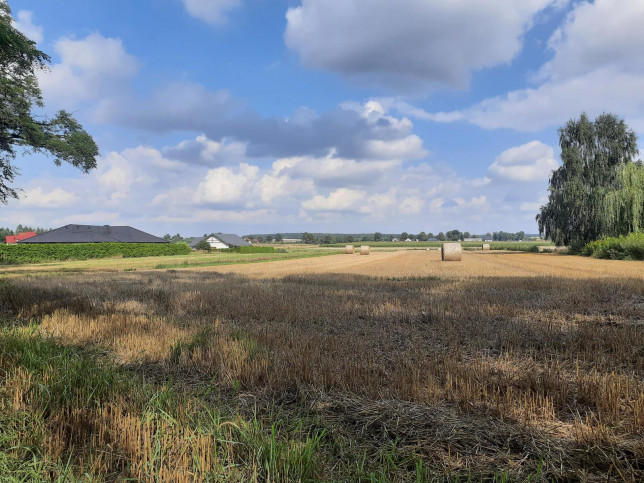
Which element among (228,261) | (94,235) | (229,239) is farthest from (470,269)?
(229,239)

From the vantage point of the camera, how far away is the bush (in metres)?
37.8

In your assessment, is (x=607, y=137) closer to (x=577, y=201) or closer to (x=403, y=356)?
(x=577, y=201)

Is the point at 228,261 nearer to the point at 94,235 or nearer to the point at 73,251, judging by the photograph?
the point at 73,251

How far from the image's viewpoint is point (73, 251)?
220 ft

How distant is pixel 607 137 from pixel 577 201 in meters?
12.8

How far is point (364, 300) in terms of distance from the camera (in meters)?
13.8

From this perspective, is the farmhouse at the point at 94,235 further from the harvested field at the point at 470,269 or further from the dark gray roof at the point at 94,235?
the harvested field at the point at 470,269

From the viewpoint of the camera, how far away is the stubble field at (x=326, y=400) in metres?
3.29

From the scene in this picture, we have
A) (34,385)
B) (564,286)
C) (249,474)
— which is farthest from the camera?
(564,286)

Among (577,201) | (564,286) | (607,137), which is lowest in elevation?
(564,286)

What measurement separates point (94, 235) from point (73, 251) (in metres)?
31.4

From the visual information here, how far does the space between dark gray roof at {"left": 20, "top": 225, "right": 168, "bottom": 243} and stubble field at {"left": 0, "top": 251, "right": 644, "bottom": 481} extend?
94.8m

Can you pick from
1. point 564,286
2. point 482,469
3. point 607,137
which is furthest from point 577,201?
point 482,469

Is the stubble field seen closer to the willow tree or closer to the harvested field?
the harvested field
